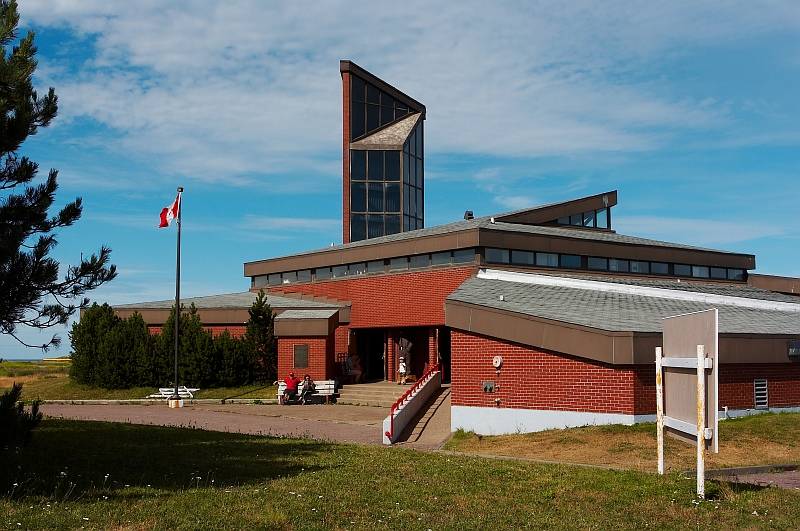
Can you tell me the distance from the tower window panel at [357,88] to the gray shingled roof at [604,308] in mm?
32494

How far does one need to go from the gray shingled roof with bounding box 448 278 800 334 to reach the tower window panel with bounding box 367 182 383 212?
1124 inches

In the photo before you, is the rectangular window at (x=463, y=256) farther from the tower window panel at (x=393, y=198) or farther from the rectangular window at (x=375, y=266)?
the tower window panel at (x=393, y=198)

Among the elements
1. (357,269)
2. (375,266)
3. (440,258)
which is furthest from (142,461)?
(357,269)

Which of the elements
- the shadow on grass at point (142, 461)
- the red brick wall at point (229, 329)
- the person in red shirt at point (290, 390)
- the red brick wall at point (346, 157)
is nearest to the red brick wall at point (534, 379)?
the shadow on grass at point (142, 461)

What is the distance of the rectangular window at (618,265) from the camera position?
121 feet

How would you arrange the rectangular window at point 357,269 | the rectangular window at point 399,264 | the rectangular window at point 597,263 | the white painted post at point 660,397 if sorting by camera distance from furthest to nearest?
the rectangular window at point 357,269, the rectangular window at point 399,264, the rectangular window at point 597,263, the white painted post at point 660,397

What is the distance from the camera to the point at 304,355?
3472cm

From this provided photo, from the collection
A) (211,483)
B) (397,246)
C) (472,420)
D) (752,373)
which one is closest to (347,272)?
(397,246)

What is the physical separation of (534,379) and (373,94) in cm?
4256

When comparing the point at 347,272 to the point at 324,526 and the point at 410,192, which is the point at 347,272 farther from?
the point at 324,526

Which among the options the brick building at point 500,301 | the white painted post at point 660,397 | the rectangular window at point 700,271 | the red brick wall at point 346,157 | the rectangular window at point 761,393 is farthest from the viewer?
the red brick wall at point 346,157

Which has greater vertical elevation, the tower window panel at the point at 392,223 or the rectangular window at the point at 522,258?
the tower window panel at the point at 392,223

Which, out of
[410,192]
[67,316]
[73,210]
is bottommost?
[67,316]

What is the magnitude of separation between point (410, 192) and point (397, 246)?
2307 centimetres
